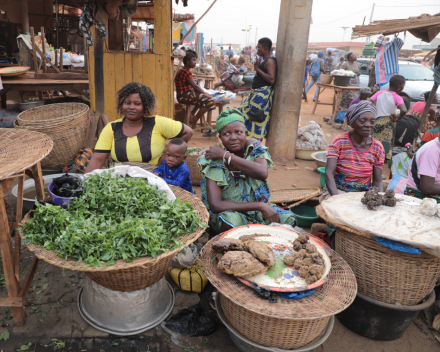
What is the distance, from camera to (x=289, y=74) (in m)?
5.21

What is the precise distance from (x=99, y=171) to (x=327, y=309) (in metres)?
1.76

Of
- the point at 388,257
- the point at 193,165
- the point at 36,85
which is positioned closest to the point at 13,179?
the point at 388,257

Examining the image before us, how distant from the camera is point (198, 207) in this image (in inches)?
88.0

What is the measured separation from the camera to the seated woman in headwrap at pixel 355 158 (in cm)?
289

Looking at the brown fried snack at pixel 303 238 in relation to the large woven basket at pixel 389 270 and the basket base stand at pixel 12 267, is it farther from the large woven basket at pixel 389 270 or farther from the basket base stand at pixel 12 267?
the basket base stand at pixel 12 267

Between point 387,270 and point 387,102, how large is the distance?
4.06m

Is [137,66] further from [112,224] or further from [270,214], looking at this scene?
[112,224]

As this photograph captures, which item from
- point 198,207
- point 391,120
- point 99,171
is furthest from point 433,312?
point 391,120

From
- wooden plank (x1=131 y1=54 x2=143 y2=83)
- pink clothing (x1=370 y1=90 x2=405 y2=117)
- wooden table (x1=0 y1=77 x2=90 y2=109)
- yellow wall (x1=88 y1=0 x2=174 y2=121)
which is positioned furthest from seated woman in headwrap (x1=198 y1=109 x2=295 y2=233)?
wooden table (x1=0 y1=77 x2=90 y2=109)

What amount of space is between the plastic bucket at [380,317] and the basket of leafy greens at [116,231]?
1.26 meters

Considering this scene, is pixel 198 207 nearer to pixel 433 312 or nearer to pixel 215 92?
pixel 433 312

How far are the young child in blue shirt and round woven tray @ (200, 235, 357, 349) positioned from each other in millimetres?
1056

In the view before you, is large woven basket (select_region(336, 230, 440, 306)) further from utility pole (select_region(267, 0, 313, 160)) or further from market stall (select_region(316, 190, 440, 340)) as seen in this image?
utility pole (select_region(267, 0, 313, 160))

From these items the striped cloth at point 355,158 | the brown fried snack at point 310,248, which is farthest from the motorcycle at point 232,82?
the brown fried snack at point 310,248
